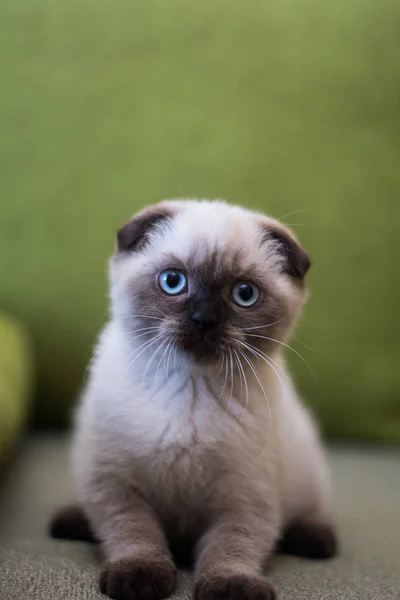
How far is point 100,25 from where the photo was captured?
1.59 m

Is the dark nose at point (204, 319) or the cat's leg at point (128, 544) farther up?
the dark nose at point (204, 319)

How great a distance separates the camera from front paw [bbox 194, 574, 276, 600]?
883 mm

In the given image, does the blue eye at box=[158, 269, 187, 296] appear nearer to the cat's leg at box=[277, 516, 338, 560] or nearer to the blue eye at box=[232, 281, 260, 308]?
the blue eye at box=[232, 281, 260, 308]

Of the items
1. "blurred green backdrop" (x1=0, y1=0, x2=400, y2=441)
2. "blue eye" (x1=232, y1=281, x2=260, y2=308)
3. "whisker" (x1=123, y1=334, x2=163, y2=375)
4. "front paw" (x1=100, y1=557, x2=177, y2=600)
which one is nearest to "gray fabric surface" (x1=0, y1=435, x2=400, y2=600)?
"front paw" (x1=100, y1=557, x2=177, y2=600)

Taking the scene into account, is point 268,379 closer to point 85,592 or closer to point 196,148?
point 85,592

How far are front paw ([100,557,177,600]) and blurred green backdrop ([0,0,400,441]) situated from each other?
752 mm

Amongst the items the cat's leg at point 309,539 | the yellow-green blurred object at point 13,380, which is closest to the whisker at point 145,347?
the yellow-green blurred object at point 13,380

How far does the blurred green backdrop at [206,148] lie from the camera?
1.59 meters

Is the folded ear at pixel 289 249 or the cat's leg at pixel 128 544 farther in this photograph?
the folded ear at pixel 289 249

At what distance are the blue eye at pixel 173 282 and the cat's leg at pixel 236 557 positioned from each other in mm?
338

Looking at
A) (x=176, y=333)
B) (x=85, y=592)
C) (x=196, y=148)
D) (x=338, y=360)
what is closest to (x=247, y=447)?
(x=176, y=333)

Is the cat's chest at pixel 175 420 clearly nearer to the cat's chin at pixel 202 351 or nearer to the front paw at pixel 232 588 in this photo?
the cat's chin at pixel 202 351

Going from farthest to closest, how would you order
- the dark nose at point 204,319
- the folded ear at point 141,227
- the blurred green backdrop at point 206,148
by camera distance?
the blurred green backdrop at point 206,148, the folded ear at point 141,227, the dark nose at point 204,319

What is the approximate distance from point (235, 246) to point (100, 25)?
2.60 feet
